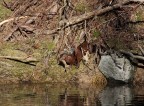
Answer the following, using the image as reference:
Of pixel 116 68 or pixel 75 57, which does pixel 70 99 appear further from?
pixel 75 57

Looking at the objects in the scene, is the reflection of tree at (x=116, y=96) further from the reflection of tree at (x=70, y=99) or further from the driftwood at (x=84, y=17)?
the driftwood at (x=84, y=17)

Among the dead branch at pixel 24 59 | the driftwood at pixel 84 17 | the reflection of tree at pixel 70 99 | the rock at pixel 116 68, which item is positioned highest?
the driftwood at pixel 84 17

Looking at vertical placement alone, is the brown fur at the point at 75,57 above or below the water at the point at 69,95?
above

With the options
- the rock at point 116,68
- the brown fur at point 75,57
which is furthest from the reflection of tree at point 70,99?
the brown fur at point 75,57

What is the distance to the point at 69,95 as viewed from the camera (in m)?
15.9

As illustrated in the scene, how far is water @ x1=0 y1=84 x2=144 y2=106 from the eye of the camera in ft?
46.9

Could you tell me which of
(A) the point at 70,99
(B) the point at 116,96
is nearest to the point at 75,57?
(B) the point at 116,96

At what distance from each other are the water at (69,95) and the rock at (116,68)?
33.1 inches

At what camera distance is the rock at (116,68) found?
19609 mm

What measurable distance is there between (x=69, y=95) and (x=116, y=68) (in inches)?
173

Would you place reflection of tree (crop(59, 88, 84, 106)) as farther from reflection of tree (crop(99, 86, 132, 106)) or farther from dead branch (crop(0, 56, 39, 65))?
dead branch (crop(0, 56, 39, 65))

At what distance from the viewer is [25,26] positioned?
2205 cm

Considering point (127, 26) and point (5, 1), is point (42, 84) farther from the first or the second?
point (5, 1)

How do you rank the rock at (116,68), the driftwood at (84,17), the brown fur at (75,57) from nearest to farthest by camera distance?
the rock at (116,68) → the brown fur at (75,57) → the driftwood at (84,17)
